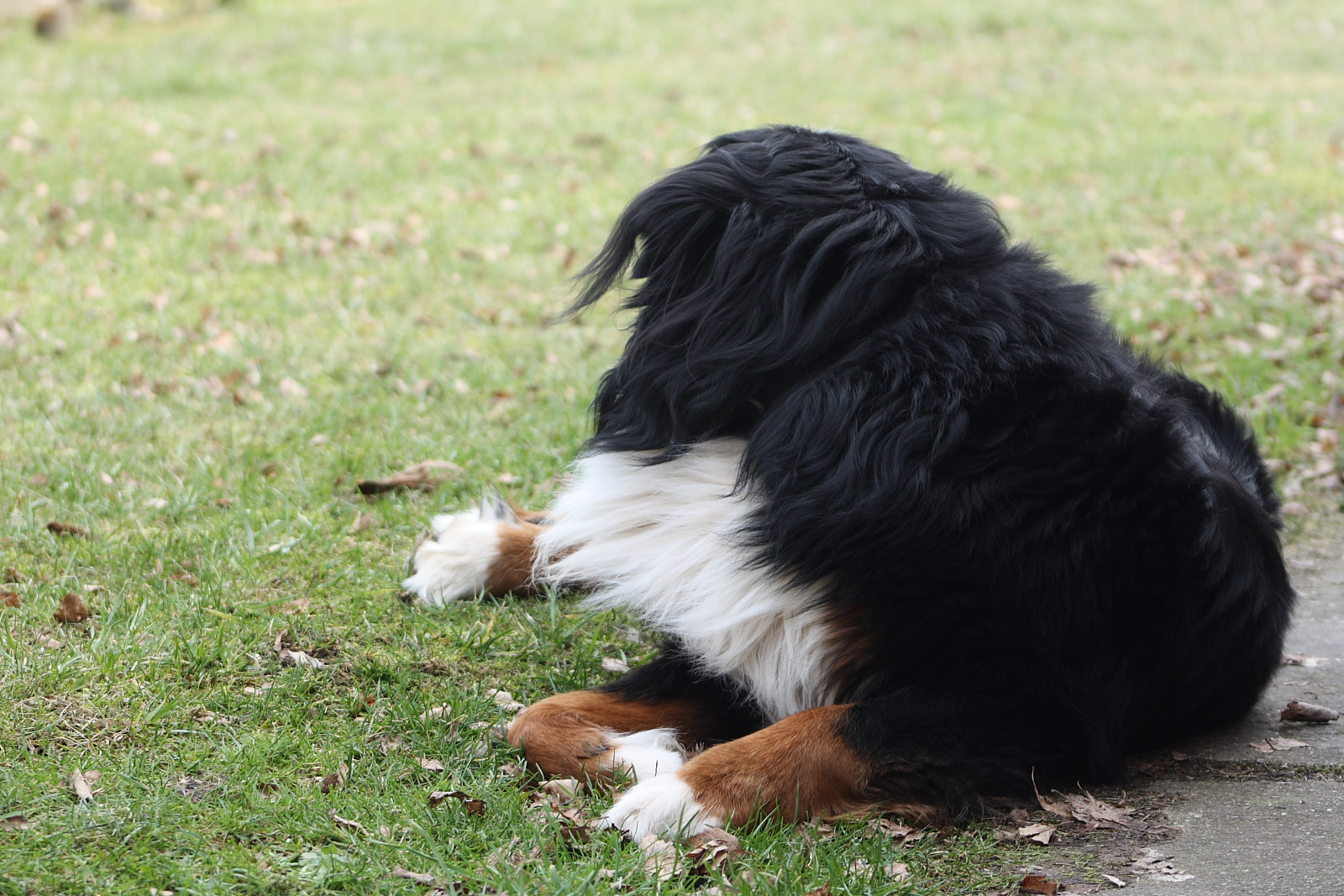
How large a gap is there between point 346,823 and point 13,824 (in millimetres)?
639

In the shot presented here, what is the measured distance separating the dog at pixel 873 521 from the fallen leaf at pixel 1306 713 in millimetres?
190

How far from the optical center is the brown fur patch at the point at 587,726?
2645mm

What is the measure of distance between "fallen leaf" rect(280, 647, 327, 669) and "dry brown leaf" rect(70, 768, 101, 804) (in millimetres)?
632

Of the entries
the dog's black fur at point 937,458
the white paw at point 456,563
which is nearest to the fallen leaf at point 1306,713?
the dog's black fur at point 937,458

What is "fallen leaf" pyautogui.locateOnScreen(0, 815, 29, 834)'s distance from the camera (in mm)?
2334

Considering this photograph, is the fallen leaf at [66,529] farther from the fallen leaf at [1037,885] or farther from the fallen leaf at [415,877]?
the fallen leaf at [1037,885]

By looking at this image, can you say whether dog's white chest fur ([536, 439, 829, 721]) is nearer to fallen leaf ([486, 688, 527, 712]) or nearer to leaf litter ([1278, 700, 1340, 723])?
fallen leaf ([486, 688, 527, 712])

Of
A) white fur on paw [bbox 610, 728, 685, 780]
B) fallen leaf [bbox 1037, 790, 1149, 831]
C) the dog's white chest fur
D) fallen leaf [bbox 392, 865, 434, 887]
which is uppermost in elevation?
the dog's white chest fur

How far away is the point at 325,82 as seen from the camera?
499 inches

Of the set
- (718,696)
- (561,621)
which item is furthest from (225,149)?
(718,696)

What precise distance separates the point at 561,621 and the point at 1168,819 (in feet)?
→ 5.50

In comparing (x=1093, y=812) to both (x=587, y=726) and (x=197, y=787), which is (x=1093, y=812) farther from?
(x=197, y=787)

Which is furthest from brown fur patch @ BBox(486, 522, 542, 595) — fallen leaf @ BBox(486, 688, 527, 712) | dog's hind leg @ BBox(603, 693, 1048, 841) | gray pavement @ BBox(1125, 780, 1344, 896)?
gray pavement @ BBox(1125, 780, 1344, 896)

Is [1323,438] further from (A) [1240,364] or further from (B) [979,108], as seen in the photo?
(B) [979,108]
